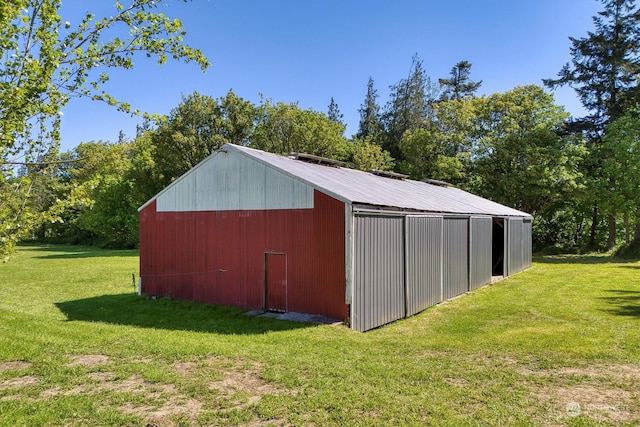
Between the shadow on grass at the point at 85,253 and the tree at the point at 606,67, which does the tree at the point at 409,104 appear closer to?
the tree at the point at 606,67

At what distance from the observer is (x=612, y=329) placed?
10297mm

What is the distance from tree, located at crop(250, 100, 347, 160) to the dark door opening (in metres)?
19.8

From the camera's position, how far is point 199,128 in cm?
3847

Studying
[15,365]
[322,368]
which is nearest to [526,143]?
[322,368]

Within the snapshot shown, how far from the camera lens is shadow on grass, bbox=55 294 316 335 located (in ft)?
35.9

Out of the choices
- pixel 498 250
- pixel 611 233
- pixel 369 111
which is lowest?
pixel 498 250

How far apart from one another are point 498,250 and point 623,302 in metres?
9.77

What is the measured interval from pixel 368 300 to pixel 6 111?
8353 mm

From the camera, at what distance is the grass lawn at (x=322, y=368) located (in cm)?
539

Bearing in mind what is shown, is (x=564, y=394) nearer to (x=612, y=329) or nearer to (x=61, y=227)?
(x=612, y=329)

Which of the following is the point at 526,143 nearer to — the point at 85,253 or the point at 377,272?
the point at 377,272

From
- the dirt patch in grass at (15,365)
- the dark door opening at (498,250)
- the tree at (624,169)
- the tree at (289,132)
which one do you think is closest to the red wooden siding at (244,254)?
the dirt patch in grass at (15,365)

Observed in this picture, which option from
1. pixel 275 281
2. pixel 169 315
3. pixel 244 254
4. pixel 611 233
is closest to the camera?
pixel 275 281

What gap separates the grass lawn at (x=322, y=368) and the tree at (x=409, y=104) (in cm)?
4397
